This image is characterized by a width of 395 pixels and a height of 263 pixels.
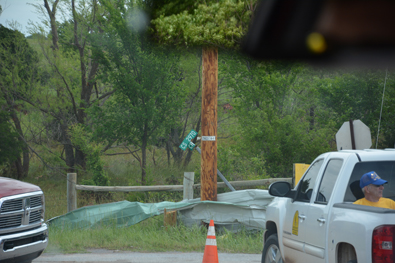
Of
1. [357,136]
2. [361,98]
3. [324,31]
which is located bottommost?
[357,136]

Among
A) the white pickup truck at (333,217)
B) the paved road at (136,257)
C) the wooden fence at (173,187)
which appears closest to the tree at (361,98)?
the wooden fence at (173,187)

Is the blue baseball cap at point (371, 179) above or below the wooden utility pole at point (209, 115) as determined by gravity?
below

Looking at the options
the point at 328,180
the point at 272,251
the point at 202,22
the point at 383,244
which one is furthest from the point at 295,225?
the point at 202,22

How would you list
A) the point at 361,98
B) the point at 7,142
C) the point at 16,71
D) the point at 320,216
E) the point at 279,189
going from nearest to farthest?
the point at 320,216, the point at 279,189, the point at 361,98, the point at 16,71, the point at 7,142

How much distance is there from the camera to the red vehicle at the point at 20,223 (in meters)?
5.68

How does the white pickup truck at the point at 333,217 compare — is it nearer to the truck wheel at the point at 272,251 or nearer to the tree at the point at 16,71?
the truck wheel at the point at 272,251

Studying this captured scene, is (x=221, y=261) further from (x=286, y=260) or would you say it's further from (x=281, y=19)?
(x=281, y=19)

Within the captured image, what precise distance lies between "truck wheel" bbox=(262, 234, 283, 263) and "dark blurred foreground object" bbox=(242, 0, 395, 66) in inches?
291

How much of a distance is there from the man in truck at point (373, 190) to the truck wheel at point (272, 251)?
1.65 m

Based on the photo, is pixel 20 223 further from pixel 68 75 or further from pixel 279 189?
pixel 68 75

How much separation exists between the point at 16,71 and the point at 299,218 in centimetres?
1997

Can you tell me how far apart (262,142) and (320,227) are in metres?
15.4

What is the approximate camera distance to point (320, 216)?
432cm

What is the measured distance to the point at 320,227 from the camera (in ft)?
14.0
